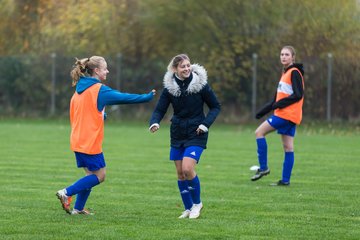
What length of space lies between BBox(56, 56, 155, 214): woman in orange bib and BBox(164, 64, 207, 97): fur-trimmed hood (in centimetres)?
53

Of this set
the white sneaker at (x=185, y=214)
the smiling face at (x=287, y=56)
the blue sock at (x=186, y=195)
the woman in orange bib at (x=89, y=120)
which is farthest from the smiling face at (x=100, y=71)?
the smiling face at (x=287, y=56)

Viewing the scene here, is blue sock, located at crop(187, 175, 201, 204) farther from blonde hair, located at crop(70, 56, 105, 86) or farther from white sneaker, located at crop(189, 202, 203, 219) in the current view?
blonde hair, located at crop(70, 56, 105, 86)

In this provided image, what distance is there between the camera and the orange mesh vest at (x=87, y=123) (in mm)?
9539

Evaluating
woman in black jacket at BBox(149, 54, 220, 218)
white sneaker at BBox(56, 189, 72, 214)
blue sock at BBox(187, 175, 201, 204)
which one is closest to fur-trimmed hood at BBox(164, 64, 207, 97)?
woman in black jacket at BBox(149, 54, 220, 218)

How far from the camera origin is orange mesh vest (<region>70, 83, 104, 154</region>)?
9.54 metres

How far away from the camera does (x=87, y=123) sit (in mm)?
9586

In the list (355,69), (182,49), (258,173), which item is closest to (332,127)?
(355,69)

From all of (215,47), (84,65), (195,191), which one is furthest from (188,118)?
(215,47)

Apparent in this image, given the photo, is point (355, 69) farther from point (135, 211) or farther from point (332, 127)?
point (135, 211)

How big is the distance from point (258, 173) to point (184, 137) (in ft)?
13.0

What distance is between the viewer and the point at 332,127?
29812 millimetres

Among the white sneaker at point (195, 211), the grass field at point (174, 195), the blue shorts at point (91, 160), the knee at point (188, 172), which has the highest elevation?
the blue shorts at point (91, 160)

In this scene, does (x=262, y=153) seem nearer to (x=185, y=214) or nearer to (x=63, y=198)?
(x=185, y=214)

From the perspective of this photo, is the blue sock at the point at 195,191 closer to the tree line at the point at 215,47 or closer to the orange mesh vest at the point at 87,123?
the orange mesh vest at the point at 87,123
